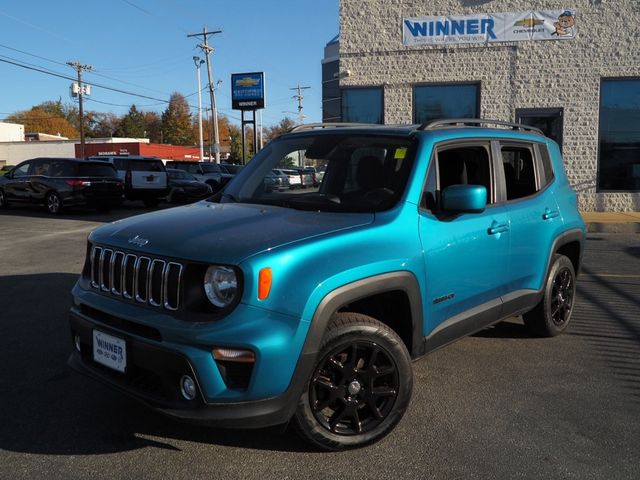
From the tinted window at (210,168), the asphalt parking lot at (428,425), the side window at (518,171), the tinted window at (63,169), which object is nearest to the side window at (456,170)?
the side window at (518,171)

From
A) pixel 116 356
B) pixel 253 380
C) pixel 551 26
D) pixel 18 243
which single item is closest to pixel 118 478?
pixel 116 356

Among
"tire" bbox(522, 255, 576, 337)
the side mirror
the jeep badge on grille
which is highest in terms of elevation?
the side mirror

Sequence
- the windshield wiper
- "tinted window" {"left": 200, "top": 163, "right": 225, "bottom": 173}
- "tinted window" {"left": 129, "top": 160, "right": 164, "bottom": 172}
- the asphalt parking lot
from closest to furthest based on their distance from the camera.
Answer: the asphalt parking lot < the windshield wiper < "tinted window" {"left": 129, "top": 160, "right": 164, "bottom": 172} < "tinted window" {"left": 200, "top": 163, "right": 225, "bottom": 173}

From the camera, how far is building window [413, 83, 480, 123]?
16250mm

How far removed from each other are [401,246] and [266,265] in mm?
902

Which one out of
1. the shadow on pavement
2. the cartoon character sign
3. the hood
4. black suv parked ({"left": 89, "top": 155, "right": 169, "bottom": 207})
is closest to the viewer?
the hood

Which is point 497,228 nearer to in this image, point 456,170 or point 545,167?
point 456,170

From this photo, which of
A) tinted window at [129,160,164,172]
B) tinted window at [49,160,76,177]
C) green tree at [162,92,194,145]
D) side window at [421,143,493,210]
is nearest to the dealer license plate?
side window at [421,143,493,210]

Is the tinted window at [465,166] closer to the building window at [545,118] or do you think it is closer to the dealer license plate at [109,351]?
the dealer license plate at [109,351]

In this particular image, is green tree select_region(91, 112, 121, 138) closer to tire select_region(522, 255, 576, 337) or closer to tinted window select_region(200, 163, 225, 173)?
tinted window select_region(200, 163, 225, 173)

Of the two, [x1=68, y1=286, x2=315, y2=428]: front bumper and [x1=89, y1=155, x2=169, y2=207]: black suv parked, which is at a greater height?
[x1=89, y1=155, x2=169, y2=207]: black suv parked

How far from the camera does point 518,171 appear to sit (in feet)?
15.4

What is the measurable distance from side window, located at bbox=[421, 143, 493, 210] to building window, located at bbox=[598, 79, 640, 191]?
44.9 feet

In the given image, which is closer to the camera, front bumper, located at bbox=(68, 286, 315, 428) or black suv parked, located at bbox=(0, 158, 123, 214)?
front bumper, located at bbox=(68, 286, 315, 428)
